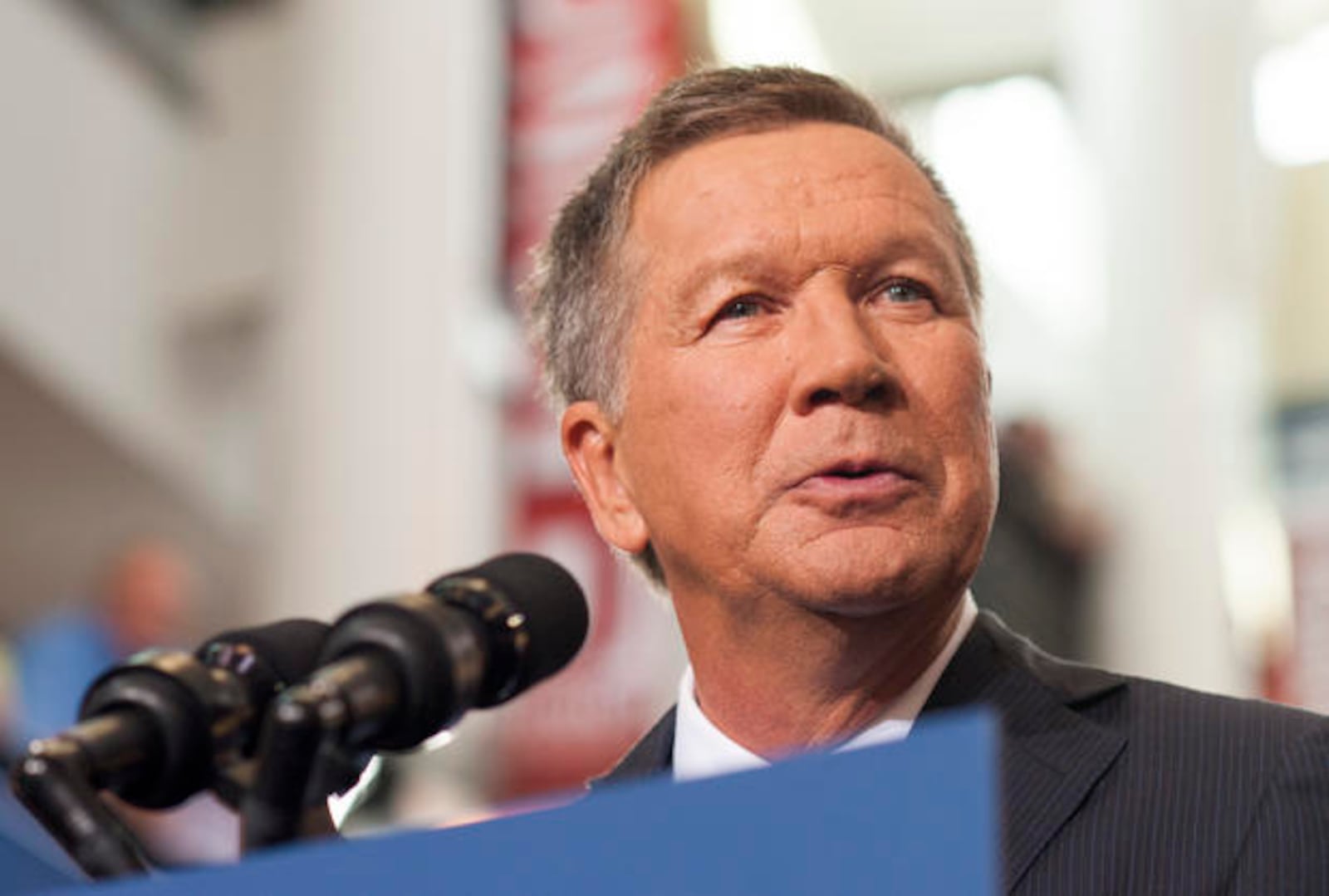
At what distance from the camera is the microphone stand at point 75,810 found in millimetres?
1052

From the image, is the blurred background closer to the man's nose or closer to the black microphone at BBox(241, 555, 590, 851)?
the man's nose

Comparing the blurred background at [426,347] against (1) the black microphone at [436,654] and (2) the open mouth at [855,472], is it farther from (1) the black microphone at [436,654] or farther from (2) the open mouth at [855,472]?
(1) the black microphone at [436,654]

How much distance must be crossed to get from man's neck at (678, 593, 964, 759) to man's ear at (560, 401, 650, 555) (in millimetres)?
120

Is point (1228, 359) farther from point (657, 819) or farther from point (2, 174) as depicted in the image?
point (657, 819)

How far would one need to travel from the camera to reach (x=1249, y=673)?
750 cm

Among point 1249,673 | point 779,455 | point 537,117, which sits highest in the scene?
point 779,455

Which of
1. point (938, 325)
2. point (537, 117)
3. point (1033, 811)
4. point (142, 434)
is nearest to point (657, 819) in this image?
point (1033, 811)

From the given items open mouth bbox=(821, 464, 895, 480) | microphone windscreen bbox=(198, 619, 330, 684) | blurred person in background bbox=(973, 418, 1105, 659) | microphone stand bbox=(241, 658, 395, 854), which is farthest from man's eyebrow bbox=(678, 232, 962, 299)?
blurred person in background bbox=(973, 418, 1105, 659)

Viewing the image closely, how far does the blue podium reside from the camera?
2.61 ft

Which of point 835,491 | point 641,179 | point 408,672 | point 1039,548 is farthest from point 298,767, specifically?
point 1039,548

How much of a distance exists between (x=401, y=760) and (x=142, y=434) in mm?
3659

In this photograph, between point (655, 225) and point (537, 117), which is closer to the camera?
point (655, 225)

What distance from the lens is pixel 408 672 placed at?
44.4 inches

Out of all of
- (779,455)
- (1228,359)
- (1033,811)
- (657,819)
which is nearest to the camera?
(657,819)
